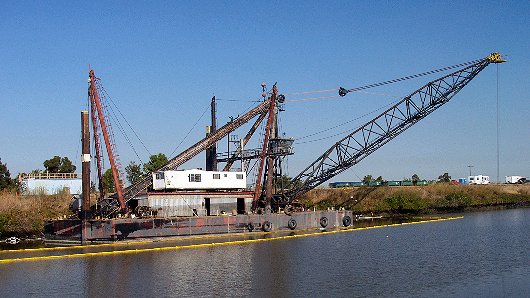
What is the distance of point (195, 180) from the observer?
6456 centimetres

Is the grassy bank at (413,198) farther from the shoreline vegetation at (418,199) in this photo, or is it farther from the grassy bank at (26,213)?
the grassy bank at (26,213)

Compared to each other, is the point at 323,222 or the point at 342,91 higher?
the point at 342,91

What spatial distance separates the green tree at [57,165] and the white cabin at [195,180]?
182 feet

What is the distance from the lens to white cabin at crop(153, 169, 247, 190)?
62.8 m

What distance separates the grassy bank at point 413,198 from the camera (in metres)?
109

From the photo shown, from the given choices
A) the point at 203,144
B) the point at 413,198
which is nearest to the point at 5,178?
→ the point at 203,144

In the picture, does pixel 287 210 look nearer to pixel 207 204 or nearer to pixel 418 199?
pixel 207 204

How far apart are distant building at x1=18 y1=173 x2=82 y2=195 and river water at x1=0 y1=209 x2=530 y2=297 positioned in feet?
139

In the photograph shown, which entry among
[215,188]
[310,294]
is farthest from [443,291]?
[215,188]

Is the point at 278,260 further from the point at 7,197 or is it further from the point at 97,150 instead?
the point at 7,197

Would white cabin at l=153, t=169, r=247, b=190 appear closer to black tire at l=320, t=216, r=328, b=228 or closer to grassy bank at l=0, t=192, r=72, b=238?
black tire at l=320, t=216, r=328, b=228

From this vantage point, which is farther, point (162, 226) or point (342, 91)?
point (342, 91)

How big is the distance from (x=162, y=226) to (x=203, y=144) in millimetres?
14304

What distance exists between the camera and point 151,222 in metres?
57.5
